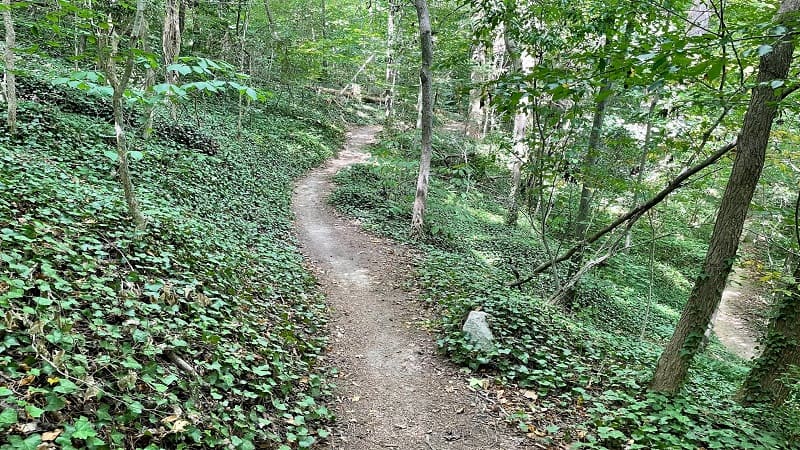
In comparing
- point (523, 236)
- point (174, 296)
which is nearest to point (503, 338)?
point (174, 296)

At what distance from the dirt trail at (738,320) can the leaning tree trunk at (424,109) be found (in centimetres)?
1015

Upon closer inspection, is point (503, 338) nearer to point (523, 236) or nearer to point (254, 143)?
point (523, 236)

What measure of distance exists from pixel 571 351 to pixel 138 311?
5.63 meters

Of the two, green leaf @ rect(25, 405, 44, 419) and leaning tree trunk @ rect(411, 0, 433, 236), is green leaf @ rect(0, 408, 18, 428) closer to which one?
green leaf @ rect(25, 405, 44, 419)

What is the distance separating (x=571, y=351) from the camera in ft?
→ 21.0

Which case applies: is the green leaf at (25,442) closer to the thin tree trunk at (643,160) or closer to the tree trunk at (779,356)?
the tree trunk at (779,356)

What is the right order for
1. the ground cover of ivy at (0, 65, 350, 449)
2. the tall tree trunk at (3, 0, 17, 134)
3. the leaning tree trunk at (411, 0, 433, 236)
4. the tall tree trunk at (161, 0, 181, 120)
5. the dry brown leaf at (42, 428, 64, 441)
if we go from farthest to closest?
1. the tall tree trunk at (161, 0, 181, 120)
2. the leaning tree trunk at (411, 0, 433, 236)
3. the tall tree trunk at (3, 0, 17, 134)
4. the ground cover of ivy at (0, 65, 350, 449)
5. the dry brown leaf at (42, 428, 64, 441)

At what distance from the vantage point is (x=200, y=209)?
8594 mm

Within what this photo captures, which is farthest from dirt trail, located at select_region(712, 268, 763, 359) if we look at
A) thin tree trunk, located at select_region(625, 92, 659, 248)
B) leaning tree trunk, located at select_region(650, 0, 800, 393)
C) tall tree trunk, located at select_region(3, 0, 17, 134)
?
tall tree trunk, located at select_region(3, 0, 17, 134)

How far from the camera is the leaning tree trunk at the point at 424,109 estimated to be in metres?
10.9

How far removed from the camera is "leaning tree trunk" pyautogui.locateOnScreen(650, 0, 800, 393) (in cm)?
434

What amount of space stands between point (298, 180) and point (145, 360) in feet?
43.5

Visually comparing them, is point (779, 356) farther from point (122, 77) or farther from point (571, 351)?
point (122, 77)

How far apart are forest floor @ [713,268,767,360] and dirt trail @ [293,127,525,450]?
11654mm
